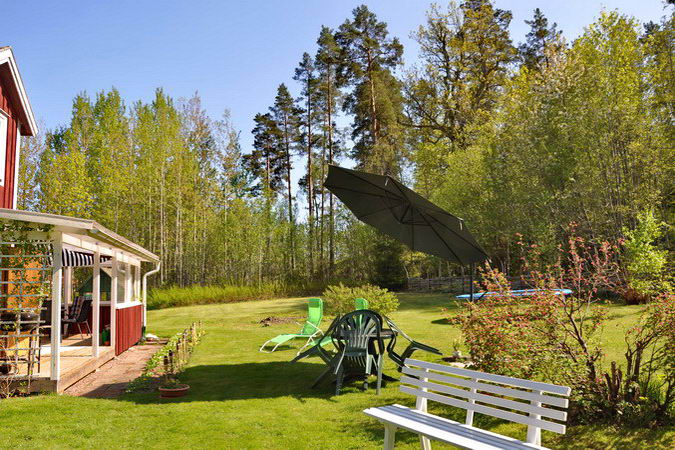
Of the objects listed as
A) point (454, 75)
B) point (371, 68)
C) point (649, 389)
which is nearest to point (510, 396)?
point (649, 389)

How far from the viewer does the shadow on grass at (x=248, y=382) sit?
220 inches

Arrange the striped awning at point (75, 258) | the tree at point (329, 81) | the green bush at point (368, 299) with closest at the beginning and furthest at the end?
1. the striped awning at point (75, 258)
2. the green bush at point (368, 299)
3. the tree at point (329, 81)

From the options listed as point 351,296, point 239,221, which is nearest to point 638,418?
point 351,296

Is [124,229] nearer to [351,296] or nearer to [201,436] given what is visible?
[351,296]

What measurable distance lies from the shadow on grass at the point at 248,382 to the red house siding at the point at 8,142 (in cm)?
449

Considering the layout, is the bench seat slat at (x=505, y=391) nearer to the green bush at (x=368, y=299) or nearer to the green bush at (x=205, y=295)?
the green bush at (x=368, y=299)

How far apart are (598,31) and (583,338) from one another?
12794 mm

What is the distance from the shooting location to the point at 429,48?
23953 mm

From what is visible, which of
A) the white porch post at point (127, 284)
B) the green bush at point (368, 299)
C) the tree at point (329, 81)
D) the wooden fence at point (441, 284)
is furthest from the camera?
the tree at point (329, 81)

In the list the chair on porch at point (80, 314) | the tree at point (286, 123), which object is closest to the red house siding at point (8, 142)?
the chair on porch at point (80, 314)

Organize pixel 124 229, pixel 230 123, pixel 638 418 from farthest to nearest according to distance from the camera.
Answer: pixel 230 123 → pixel 124 229 → pixel 638 418

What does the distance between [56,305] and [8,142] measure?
15.4 ft

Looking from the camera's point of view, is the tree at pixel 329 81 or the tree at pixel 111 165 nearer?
the tree at pixel 111 165

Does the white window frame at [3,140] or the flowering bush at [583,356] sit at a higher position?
the white window frame at [3,140]
